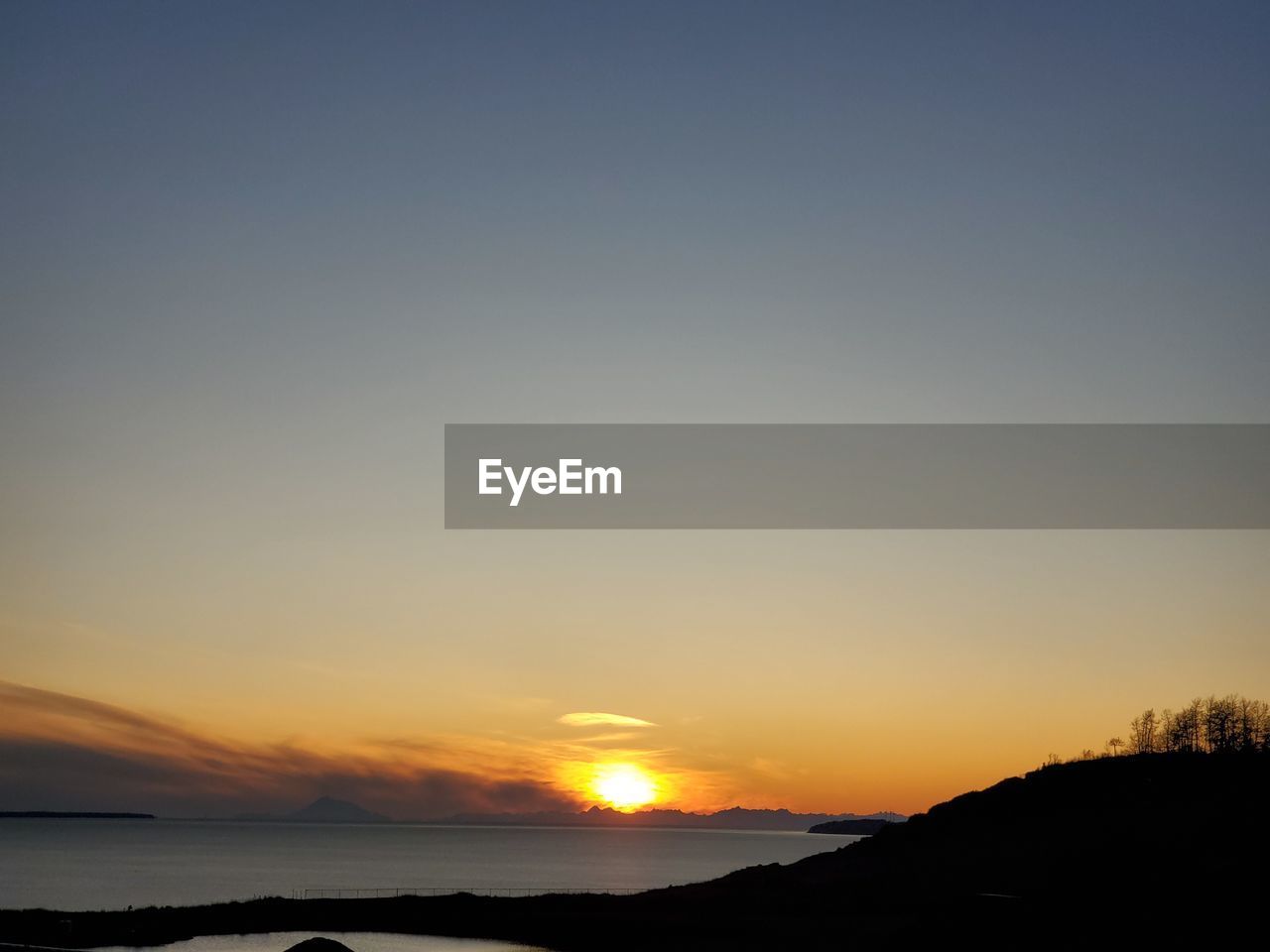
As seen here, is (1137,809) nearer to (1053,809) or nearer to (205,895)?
(1053,809)

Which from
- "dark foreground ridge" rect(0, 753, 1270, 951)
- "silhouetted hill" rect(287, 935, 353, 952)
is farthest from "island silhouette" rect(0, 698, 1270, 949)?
"silhouetted hill" rect(287, 935, 353, 952)

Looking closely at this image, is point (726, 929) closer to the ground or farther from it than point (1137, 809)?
closer to the ground

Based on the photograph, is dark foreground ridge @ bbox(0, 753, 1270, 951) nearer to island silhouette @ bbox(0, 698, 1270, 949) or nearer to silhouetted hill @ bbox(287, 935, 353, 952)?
island silhouette @ bbox(0, 698, 1270, 949)

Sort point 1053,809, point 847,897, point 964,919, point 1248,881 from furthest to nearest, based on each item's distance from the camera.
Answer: point 1053,809 < point 847,897 < point 1248,881 < point 964,919

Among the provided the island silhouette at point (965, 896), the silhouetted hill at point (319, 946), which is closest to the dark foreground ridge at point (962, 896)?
the island silhouette at point (965, 896)

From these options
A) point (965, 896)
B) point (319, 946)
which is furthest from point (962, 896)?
point (319, 946)

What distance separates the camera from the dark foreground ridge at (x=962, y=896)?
202 feet

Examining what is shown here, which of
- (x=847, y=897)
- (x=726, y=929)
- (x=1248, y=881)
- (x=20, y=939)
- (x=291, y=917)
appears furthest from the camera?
(x=291, y=917)

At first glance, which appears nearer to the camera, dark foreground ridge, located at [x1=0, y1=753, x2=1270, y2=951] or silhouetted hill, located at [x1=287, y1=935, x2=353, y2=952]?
dark foreground ridge, located at [x1=0, y1=753, x2=1270, y2=951]

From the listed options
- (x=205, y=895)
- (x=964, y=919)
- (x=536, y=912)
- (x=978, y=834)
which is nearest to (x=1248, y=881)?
(x=964, y=919)

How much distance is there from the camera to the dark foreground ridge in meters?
61.6

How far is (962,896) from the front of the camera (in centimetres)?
8481

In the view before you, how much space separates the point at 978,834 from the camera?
105 meters

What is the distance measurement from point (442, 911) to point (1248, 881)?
2563 inches
